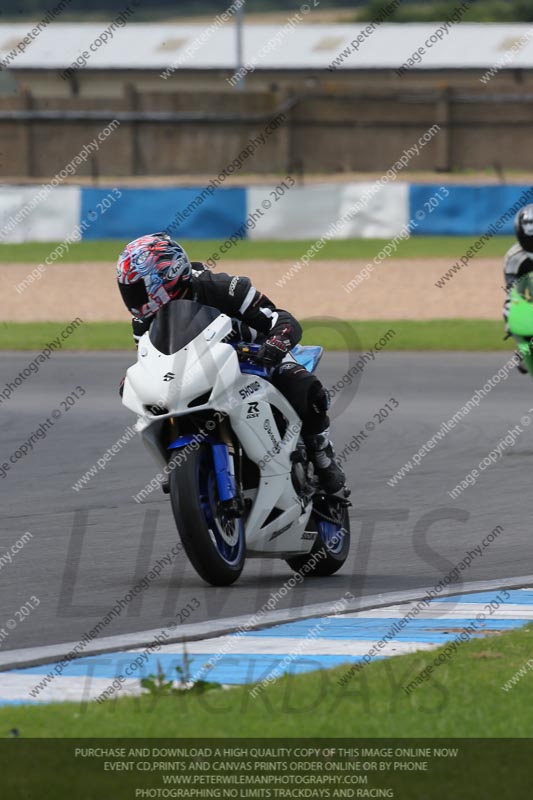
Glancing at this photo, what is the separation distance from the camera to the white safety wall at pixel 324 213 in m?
34.7

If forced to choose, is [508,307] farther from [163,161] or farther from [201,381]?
[163,161]

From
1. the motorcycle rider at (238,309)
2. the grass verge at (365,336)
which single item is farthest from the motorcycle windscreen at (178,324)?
the grass verge at (365,336)

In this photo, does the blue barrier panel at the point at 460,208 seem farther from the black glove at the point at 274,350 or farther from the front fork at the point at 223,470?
the front fork at the point at 223,470

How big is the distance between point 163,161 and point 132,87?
453 cm

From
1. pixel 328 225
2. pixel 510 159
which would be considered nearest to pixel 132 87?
pixel 510 159

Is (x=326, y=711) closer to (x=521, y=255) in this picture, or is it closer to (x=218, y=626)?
(x=218, y=626)

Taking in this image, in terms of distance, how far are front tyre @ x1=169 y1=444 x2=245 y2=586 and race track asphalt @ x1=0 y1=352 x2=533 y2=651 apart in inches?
5.1

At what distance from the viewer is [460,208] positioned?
3544 centimetres

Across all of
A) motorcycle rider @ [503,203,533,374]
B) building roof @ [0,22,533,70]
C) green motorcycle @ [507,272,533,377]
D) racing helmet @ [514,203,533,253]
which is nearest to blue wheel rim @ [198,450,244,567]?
green motorcycle @ [507,272,533,377]

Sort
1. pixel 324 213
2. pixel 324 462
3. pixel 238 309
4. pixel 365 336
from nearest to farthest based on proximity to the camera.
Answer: pixel 238 309
pixel 324 462
pixel 365 336
pixel 324 213

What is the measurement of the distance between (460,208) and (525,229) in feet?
77.1

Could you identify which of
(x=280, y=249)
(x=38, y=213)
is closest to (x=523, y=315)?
(x=280, y=249)

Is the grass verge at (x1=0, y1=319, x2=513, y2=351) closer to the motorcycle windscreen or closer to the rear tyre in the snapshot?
the rear tyre

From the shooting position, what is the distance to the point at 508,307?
484 inches
